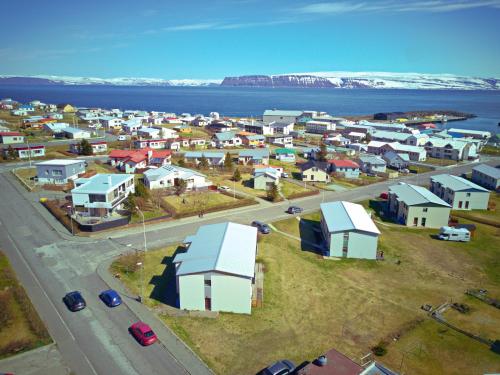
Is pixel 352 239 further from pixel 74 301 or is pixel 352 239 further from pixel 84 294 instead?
pixel 74 301

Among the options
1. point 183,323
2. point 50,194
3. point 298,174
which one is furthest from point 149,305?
point 298,174

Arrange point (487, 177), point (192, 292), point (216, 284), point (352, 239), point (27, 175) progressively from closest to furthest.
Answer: point (216, 284) → point (192, 292) → point (352, 239) → point (27, 175) → point (487, 177)

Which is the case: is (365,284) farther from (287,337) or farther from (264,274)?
(287,337)

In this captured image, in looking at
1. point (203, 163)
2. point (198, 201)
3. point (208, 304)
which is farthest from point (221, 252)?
point (203, 163)

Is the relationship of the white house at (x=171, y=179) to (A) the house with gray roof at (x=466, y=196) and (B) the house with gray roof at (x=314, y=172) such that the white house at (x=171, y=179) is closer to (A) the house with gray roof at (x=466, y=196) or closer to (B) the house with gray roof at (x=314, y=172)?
(B) the house with gray roof at (x=314, y=172)

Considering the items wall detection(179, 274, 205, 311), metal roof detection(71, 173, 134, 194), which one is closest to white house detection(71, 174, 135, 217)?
metal roof detection(71, 173, 134, 194)

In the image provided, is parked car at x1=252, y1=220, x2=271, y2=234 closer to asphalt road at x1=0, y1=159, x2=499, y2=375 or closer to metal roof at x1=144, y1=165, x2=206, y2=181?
asphalt road at x1=0, y1=159, x2=499, y2=375
